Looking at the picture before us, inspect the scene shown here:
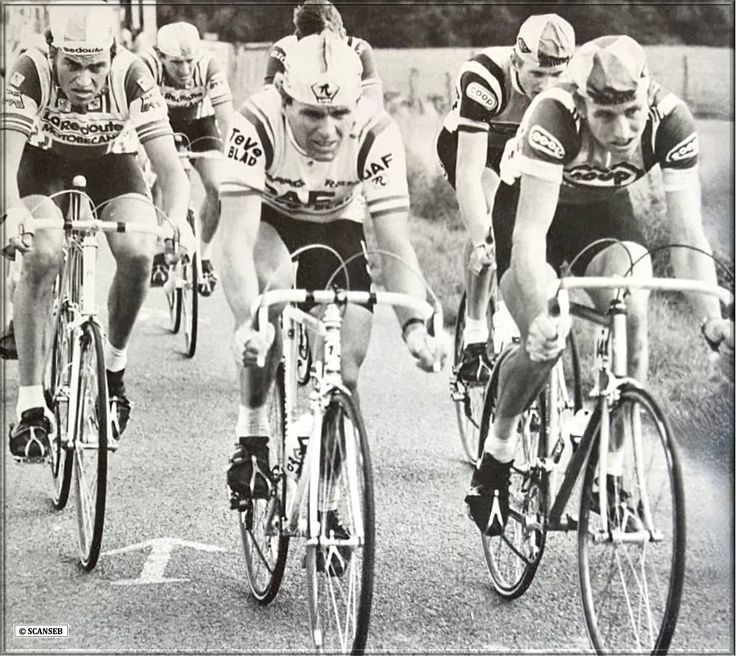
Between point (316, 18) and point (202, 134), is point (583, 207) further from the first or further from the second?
point (202, 134)

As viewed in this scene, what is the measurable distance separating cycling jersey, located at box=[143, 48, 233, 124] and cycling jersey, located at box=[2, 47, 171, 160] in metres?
0.04

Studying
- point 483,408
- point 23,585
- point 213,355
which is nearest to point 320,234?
point 213,355

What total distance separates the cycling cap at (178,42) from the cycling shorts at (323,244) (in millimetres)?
596

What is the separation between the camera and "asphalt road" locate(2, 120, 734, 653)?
10.3ft

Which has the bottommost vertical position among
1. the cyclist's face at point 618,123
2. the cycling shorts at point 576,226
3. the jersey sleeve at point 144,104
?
the cycling shorts at point 576,226

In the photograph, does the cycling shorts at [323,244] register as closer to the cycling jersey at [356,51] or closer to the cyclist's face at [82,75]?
the cycling jersey at [356,51]

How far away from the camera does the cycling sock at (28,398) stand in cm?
332

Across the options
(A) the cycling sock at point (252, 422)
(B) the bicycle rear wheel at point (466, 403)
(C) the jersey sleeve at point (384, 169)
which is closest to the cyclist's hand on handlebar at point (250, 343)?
(A) the cycling sock at point (252, 422)

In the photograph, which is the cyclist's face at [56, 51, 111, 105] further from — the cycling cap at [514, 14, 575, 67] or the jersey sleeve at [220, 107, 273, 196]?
the cycling cap at [514, 14, 575, 67]

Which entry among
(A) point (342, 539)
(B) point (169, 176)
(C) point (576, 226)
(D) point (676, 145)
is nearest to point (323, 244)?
(B) point (169, 176)

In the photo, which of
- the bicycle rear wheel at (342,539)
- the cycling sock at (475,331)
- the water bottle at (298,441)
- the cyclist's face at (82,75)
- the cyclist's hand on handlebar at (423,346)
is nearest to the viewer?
the bicycle rear wheel at (342,539)

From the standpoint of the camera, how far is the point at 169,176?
3.32 m

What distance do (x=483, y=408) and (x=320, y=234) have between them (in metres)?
0.74

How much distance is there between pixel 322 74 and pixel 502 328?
37.3 inches
